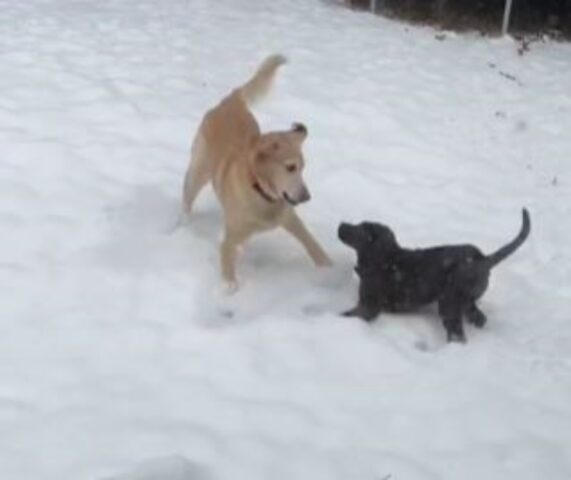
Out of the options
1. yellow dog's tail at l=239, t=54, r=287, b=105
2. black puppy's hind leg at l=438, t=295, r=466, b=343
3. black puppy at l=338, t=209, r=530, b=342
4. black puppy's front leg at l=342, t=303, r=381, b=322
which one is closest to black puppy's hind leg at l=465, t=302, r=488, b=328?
black puppy at l=338, t=209, r=530, b=342

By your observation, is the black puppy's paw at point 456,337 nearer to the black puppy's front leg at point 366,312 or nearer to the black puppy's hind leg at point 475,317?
the black puppy's hind leg at point 475,317

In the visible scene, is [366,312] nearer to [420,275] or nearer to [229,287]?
[420,275]

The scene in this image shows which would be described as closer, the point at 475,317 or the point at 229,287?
the point at 475,317

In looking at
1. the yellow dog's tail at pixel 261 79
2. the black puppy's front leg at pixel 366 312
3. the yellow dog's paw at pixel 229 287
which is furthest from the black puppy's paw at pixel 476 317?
the yellow dog's tail at pixel 261 79

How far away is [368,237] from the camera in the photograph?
13.5 ft

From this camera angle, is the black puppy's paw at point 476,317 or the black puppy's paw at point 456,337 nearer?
the black puppy's paw at point 456,337

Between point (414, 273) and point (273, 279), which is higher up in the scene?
point (414, 273)

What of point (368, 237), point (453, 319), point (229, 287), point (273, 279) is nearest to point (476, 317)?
point (453, 319)

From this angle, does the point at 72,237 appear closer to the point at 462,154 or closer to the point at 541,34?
the point at 462,154

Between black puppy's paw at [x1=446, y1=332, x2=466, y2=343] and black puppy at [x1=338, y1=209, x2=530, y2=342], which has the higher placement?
black puppy at [x1=338, y1=209, x2=530, y2=342]

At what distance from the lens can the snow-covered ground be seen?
3314mm

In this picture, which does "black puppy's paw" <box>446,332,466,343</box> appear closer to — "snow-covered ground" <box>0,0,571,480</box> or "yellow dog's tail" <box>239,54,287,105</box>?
"snow-covered ground" <box>0,0,571,480</box>

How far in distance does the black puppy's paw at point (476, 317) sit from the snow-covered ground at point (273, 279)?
75mm

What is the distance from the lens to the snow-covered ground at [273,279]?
10.9 ft
